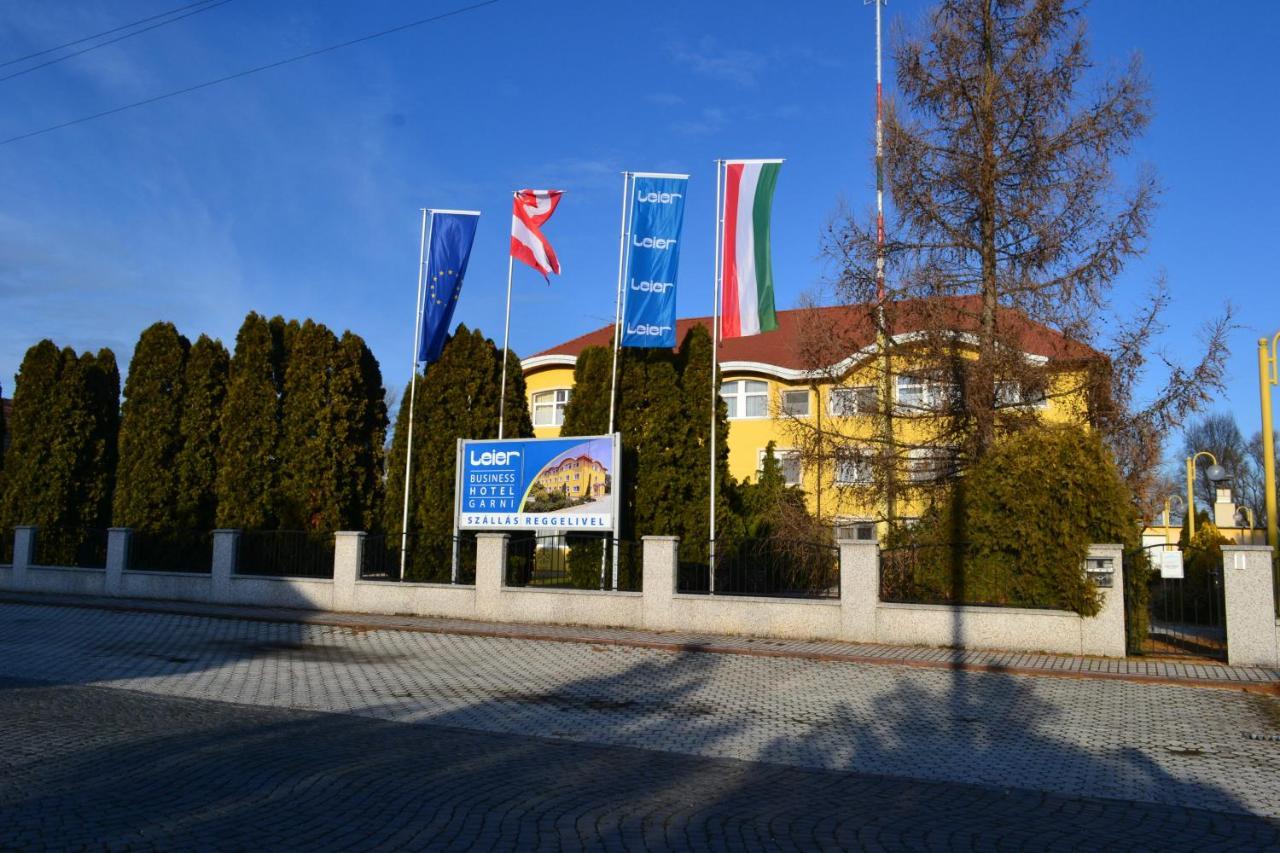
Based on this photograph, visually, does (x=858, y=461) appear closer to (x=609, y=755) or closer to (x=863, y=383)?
(x=863, y=383)

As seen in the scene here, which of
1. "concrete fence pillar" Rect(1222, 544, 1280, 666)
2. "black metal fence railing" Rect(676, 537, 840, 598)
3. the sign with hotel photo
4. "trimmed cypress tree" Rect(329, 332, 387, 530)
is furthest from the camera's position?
"trimmed cypress tree" Rect(329, 332, 387, 530)

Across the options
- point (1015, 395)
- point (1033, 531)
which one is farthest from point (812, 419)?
point (1033, 531)

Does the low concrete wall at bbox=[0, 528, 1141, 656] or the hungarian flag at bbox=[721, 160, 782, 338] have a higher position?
the hungarian flag at bbox=[721, 160, 782, 338]

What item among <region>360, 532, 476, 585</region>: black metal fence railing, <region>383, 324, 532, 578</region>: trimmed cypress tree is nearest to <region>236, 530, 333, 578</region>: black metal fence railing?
<region>360, 532, 476, 585</region>: black metal fence railing

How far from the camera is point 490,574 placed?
19.4m

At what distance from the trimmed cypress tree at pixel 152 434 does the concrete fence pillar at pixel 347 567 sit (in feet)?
21.6

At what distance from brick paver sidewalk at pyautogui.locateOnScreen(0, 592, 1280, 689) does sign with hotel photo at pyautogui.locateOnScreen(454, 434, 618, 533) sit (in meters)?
2.32

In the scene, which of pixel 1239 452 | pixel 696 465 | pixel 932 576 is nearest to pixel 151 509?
pixel 696 465

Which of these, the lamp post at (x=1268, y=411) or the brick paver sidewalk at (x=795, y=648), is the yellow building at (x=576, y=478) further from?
the lamp post at (x=1268, y=411)

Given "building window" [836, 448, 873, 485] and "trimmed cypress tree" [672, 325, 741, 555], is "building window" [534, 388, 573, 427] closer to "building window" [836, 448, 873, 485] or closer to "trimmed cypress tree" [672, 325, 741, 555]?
"trimmed cypress tree" [672, 325, 741, 555]

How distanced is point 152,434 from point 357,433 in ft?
16.7

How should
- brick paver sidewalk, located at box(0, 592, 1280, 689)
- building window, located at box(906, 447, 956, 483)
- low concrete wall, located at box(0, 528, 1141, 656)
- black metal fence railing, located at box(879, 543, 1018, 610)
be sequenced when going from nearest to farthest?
brick paver sidewalk, located at box(0, 592, 1280, 689) → low concrete wall, located at box(0, 528, 1141, 656) → black metal fence railing, located at box(879, 543, 1018, 610) → building window, located at box(906, 447, 956, 483)

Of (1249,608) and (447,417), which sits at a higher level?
(447,417)

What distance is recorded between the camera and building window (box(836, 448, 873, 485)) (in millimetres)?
20766
